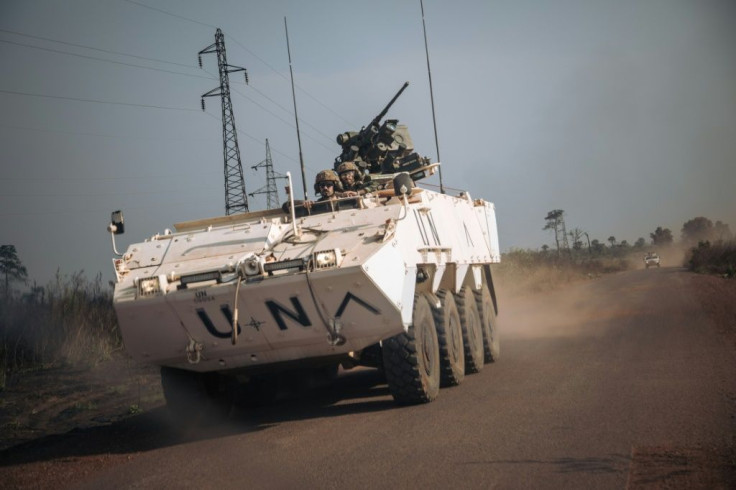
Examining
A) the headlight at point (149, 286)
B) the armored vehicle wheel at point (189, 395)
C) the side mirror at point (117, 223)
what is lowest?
the armored vehicle wheel at point (189, 395)

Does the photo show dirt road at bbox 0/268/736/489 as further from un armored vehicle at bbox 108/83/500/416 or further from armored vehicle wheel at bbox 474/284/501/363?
armored vehicle wheel at bbox 474/284/501/363

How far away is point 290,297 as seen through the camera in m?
7.76

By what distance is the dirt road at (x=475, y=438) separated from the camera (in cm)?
541

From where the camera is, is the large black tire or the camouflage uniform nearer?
the large black tire

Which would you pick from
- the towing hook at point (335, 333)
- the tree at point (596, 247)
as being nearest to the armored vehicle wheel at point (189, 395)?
the towing hook at point (335, 333)

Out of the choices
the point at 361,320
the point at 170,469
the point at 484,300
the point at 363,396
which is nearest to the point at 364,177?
the point at 484,300

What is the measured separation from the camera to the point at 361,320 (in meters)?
7.90

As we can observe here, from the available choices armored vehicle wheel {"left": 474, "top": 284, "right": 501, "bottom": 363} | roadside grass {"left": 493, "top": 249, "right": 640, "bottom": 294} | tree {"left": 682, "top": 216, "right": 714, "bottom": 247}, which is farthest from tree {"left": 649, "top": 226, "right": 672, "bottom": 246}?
armored vehicle wheel {"left": 474, "top": 284, "right": 501, "bottom": 363}

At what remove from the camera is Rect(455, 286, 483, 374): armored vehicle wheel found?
1145 cm

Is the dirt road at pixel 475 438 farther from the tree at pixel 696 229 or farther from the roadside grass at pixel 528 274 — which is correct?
the tree at pixel 696 229

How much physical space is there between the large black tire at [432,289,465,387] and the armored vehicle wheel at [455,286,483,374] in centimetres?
52

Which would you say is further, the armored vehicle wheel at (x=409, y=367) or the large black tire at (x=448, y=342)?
the large black tire at (x=448, y=342)

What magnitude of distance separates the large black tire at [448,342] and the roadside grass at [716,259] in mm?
26235

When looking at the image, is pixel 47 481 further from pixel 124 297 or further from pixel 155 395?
pixel 155 395
